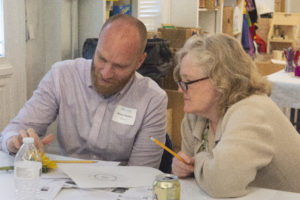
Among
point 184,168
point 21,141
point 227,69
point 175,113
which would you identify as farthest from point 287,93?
point 21,141

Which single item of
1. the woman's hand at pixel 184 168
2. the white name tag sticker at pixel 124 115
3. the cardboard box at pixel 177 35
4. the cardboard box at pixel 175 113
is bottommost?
the cardboard box at pixel 175 113

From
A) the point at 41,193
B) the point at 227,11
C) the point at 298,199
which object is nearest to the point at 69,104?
the point at 41,193

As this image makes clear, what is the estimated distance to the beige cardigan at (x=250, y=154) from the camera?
1.60 meters

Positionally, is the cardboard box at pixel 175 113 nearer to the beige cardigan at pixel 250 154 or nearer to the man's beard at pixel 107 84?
the man's beard at pixel 107 84

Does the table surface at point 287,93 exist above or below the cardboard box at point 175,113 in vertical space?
above

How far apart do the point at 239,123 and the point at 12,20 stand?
2075mm

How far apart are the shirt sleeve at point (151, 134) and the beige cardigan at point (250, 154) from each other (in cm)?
43

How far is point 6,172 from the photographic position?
176 centimetres

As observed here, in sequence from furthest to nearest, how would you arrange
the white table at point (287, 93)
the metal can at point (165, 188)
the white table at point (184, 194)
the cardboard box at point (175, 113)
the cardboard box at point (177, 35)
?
the cardboard box at point (177, 35) < the cardboard box at point (175, 113) < the white table at point (287, 93) < the white table at point (184, 194) < the metal can at point (165, 188)

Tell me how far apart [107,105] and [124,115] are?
10cm

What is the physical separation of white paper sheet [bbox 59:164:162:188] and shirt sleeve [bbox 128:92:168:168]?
0.92 feet

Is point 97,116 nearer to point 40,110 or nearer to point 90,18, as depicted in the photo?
point 40,110

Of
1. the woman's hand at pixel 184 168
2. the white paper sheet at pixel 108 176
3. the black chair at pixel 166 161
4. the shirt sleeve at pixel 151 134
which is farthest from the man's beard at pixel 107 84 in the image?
the woman's hand at pixel 184 168

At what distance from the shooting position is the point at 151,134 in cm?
220
